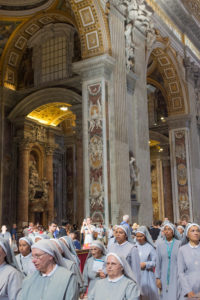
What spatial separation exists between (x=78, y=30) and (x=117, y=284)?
9.51m

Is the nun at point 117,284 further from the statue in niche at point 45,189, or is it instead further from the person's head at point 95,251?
the statue in niche at point 45,189

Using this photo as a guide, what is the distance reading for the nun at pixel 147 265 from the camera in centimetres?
456

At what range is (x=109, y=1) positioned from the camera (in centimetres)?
1092

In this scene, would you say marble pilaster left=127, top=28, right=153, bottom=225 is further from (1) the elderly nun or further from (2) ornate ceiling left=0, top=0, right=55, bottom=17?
(1) the elderly nun

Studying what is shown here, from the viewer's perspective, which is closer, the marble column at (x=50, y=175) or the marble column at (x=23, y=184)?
the marble column at (x=23, y=184)

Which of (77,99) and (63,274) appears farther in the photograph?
(77,99)

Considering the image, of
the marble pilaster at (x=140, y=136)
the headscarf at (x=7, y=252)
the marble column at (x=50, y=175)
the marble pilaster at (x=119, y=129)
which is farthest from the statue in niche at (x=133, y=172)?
the headscarf at (x=7, y=252)

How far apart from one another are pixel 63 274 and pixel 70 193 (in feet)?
50.2

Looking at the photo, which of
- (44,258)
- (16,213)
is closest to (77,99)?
(16,213)

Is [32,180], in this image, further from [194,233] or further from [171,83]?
[194,233]

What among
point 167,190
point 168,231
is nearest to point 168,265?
point 168,231

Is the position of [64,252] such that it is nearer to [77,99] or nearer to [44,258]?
[44,258]

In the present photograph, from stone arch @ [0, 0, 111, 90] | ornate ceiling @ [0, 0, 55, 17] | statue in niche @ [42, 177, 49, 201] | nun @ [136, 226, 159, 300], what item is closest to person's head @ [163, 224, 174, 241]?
nun @ [136, 226, 159, 300]

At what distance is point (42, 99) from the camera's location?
14.6 meters
